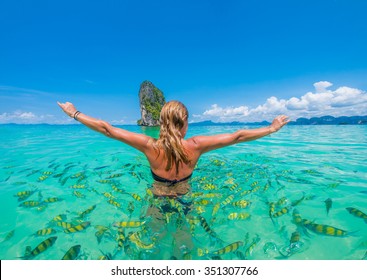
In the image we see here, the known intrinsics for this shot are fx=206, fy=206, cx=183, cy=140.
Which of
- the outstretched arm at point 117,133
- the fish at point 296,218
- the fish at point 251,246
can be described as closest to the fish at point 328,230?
the fish at point 296,218

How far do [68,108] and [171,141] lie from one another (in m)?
2.44

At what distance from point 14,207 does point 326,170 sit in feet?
37.5

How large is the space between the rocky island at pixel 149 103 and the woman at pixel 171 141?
99.6 meters

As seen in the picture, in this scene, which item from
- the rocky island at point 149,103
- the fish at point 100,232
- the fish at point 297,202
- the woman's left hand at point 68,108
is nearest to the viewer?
the fish at point 100,232

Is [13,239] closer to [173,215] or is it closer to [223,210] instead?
[173,215]

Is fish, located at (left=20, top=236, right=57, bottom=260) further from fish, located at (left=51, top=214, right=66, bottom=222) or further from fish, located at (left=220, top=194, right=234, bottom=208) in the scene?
fish, located at (left=220, top=194, right=234, bottom=208)

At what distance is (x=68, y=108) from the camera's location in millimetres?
4453

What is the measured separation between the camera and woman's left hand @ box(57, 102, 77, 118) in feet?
14.3

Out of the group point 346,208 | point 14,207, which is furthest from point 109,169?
point 346,208

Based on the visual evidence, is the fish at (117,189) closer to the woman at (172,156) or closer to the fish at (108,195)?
the fish at (108,195)

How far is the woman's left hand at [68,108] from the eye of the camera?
4363 mm

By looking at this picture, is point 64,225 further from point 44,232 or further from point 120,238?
point 120,238

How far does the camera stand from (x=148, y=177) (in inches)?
350

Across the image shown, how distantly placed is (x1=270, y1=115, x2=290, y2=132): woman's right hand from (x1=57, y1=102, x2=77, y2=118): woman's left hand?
4281mm
